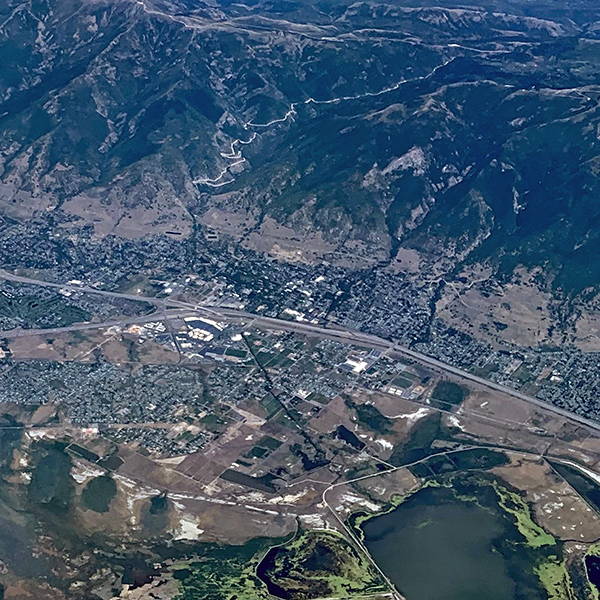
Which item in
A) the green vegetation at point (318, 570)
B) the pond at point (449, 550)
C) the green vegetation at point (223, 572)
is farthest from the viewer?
the pond at point (449, 550)

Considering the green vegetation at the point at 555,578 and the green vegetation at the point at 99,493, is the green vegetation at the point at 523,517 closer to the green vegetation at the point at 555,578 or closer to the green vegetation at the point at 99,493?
the green vegetation at the point at 555,578

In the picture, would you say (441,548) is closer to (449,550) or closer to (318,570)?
(449,550)

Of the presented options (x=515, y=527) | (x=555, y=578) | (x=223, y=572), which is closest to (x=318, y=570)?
(x=223, y=572)

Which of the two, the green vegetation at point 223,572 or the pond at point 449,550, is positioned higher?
the green vegetation at point 223,572

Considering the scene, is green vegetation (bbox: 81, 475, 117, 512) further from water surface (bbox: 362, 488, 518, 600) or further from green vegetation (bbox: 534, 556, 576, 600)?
green vegetation (bbox: 534, 556, 576, 600)

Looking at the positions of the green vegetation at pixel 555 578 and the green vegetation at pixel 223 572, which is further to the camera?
the green vegetation at pixel 555 578

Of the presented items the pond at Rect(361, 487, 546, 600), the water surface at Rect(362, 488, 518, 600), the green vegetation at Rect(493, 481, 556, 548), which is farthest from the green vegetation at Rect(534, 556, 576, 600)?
the water surface at Rect(362, 488, 518, 600)

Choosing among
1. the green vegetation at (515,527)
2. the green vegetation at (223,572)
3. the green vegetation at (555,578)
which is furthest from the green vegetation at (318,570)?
the green vegetation at (555,578)

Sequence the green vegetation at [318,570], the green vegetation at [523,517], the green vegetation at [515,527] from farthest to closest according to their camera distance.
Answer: the green vegetation at [523,517], the green vegetation at [515,527], the green vegetation at [318,570]
